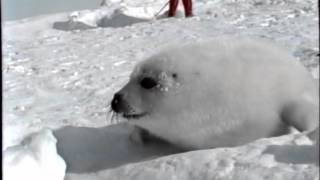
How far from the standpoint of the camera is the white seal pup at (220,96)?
156 centimetres

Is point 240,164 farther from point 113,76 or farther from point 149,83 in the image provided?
point 113,76

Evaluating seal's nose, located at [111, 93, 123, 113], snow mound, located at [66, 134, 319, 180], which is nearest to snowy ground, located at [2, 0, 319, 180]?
snow mound, located at [66, 134, 319, 180]

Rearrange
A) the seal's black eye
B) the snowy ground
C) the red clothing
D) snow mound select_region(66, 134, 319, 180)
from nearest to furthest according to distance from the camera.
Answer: snow mound select_region(66, 134, 319, 180), the snowy ground, the seal's black eye, the red clothing

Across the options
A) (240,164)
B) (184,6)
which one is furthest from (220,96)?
(184,6)

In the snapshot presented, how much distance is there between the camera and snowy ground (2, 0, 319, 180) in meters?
1.42

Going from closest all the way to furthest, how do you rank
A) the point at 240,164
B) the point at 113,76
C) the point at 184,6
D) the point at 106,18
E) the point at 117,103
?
the point at 240,164, the point at 117,103, the point at 113,76, the point at 184,6, the point at 106,18

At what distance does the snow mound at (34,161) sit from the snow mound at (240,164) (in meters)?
0.06

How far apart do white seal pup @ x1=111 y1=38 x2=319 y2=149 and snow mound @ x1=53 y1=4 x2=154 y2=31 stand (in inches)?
122

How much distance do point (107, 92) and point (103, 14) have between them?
2752mm

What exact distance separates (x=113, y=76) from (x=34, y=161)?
1228 millimetres

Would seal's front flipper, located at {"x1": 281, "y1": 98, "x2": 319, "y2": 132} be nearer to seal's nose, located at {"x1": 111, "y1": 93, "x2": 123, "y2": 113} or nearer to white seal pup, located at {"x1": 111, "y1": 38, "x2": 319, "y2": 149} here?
white seal pup, located at {"x1": 111, "y1": 38, "x2": 319, "y2": 149}

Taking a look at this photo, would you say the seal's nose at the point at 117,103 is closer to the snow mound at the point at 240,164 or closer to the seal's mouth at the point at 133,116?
the seal's mouth at the point at 133,116

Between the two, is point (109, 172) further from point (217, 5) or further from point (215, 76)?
point (217, 5)

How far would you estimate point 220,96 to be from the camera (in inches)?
61.9
